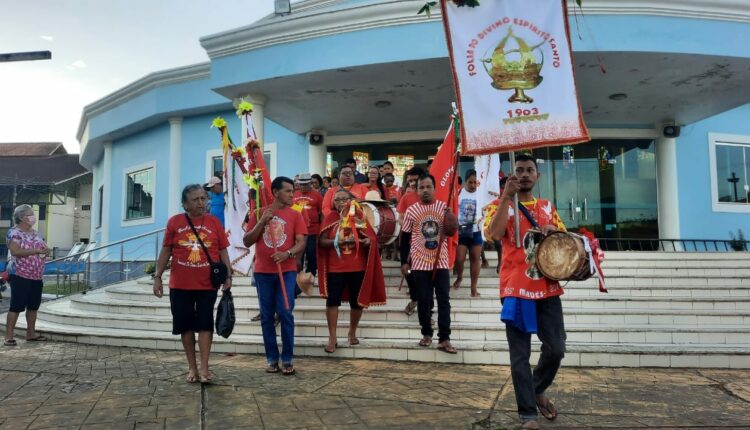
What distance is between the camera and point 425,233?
5797 mm

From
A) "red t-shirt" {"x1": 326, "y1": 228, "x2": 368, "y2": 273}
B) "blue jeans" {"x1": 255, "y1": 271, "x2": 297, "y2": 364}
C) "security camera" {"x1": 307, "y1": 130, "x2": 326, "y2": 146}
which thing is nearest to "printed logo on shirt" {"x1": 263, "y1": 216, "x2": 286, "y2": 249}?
"blue jeans" {"x1": 255, "y1": 271, "x2": 297, "y2": 364}

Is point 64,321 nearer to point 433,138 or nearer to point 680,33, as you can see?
point 433,138

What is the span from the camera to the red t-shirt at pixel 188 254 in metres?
4.83

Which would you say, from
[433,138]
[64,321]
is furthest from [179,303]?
[433,138]

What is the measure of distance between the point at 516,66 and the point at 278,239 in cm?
281

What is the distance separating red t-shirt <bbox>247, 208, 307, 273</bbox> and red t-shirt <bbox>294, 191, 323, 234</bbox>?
4.95 ft

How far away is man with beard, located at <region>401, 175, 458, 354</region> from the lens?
567cm

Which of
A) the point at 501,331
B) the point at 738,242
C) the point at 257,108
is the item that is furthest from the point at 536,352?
the point at 738,242

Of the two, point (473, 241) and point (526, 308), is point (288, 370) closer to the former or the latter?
point (526, 308)

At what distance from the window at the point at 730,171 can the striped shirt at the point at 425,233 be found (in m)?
9.95

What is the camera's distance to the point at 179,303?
15.9ft

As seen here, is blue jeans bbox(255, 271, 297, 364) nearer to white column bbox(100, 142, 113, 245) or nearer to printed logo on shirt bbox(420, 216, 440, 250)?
printed logo on shirt bbox(420, 216, 440, 250)

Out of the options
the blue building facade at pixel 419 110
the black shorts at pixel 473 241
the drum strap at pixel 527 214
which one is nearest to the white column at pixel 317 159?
the blue building facade at pixel 419 110

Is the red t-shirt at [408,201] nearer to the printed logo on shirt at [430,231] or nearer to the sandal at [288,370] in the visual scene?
the printed logo on shirt at [430,231]
